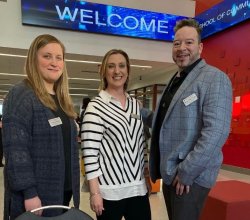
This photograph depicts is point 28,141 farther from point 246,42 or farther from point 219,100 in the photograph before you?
point 246,42

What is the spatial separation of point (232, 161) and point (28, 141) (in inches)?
225

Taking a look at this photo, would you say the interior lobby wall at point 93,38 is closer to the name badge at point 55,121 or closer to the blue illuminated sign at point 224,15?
the blue illuminated sign at point 224,15

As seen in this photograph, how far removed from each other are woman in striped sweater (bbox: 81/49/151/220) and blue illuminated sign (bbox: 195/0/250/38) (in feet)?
16.9

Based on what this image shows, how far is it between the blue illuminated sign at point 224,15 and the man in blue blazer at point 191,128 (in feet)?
16.3

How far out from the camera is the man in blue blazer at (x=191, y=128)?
1.40m

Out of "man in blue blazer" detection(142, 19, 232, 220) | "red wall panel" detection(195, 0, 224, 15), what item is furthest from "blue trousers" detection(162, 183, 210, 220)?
"red wall panel" detection(195, 0, 224, 15)

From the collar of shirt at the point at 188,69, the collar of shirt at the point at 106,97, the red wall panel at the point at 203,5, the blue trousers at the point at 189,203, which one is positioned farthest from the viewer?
the red wall panel at the point at 203,5

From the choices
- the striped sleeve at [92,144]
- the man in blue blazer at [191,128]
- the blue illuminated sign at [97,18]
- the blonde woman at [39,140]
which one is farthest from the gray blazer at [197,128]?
A: the blue illuminated sign at [97,18]

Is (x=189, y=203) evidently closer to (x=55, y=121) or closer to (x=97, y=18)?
(x=55, y=121)

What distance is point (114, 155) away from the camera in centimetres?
168

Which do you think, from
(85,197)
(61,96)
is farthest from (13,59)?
(61,96)

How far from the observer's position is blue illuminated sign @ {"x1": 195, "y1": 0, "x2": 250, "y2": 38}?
19.6 feet

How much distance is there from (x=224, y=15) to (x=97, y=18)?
313 centimetres

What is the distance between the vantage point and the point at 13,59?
8.71m
